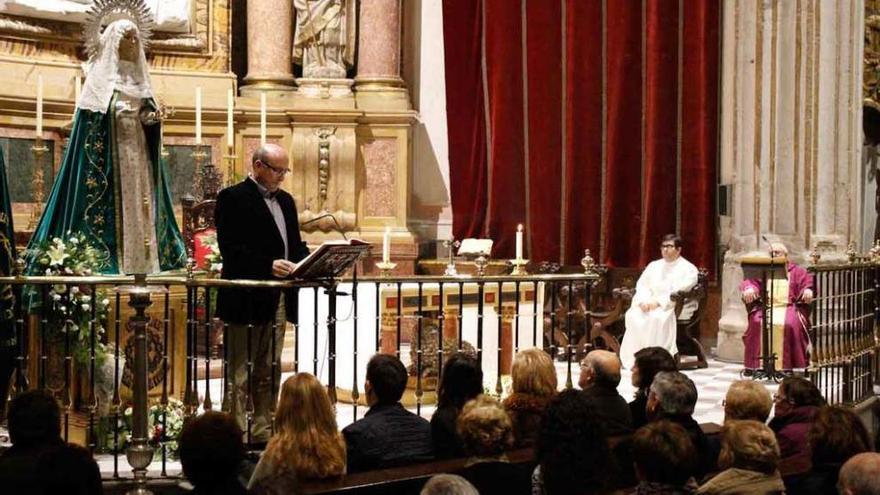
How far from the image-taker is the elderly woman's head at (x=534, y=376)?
16.4 feet

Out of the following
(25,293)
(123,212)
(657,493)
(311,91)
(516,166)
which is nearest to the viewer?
(657,493)

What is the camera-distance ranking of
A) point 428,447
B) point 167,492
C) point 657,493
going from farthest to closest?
1. point 167,492
2. point 428,447
3. point 657,493

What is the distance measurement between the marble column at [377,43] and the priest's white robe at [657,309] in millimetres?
→ 2636

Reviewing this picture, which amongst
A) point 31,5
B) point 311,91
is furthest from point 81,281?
point 311,91

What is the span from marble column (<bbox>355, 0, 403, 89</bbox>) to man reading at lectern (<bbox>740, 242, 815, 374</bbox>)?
3343mm

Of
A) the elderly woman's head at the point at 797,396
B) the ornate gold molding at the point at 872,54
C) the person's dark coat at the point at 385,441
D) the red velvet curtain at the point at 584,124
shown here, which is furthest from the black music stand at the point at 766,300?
the person's dark coat at the point at 385,441

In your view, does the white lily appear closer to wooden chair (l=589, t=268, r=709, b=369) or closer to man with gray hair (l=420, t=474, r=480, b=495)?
man with gray hair (l=420, t=474, r=480, b=495)

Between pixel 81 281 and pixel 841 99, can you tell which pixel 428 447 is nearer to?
pixel 81 281

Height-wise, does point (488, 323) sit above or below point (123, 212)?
below

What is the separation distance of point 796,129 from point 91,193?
233 inches

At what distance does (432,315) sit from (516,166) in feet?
10.7

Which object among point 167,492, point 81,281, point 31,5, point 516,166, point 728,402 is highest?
point 31,5

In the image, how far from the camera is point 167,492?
536 cm

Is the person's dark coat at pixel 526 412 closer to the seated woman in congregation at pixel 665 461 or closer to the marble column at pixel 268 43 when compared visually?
the seated woman in congregation at pixel 665 461
